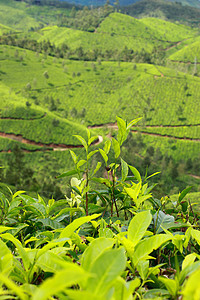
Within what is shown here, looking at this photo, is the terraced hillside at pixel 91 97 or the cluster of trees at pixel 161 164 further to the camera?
the terraced hillside at pixel 91 97

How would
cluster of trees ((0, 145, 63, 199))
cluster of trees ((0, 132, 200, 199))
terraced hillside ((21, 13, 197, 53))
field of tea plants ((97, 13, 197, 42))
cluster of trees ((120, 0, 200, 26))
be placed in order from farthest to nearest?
cluster of trees ((120, 0, 200, 26)) → field of tea plants ((97, 13, 197, 42)) → terraced hillside ((21, 13, 197, 53)) → cluster of trees ((0, 132, 200, 199)) → cluster of trees ((0, 145, 63, 199))

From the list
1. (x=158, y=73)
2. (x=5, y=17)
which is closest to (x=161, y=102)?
(x=158, y=73)

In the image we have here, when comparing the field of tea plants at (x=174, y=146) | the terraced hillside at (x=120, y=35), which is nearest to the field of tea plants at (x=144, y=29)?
the terraced hillside at (x=120, y=35)

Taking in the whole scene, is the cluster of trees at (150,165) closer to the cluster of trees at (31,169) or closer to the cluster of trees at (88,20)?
the cluster of trees at (31,169)

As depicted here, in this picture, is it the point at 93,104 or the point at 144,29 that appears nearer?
the point at 93,104

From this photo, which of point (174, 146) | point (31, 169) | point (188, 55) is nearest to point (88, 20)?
point (188, 55)

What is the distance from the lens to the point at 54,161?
120ft

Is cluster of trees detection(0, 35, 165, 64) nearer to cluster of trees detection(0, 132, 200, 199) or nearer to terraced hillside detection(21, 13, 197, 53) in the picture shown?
terraced hillside detection(21, 13, 197, 53)

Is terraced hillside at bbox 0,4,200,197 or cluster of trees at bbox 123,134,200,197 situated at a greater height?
terraced hillside at bbox 0,4,200,197

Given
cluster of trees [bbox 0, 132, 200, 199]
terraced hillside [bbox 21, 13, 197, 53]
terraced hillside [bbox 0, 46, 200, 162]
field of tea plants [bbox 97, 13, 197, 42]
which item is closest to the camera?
cluster of trees [bbox 0, 132, 200, 199]

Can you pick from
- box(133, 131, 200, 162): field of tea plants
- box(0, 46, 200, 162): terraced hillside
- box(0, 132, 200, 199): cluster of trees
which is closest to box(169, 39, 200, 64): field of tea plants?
A: box(0, 46, 200, 162): terraced hillside

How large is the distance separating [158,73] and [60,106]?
2531cm

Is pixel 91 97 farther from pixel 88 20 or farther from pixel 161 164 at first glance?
pixel 88 20

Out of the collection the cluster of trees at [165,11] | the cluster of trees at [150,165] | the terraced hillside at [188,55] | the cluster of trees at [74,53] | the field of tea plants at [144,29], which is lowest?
the cluster of trees at [150,165]
